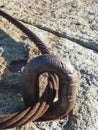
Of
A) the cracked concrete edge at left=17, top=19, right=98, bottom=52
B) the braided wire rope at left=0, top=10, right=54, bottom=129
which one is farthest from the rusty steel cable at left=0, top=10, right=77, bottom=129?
the cracked concrete edge at left=17, top=19, right=98, bottom=52

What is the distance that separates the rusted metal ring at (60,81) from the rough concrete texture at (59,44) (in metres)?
0.07

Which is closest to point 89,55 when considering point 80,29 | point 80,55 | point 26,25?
point 80,55

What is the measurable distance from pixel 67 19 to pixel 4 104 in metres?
0.80

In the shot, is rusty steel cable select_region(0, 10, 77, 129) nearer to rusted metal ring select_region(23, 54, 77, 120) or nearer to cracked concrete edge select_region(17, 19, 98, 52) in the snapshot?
rusted metal ring select_region(23, 54, 77, 120)

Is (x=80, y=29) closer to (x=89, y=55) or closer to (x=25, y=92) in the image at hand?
(x=89, y=55)

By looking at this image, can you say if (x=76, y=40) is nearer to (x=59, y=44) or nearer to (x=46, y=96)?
(x=59, y=44)

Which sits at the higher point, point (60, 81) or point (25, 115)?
point (60, 81)

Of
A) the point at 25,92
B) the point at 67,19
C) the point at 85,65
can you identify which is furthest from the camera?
the point at 67,19

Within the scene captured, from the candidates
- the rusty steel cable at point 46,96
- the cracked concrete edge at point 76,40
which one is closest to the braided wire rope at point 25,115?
the rusty steel cable at point 46,96

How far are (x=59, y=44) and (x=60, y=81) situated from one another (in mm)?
579

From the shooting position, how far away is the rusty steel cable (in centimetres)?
184

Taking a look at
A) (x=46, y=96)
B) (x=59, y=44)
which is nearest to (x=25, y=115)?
(x=46, y=96)

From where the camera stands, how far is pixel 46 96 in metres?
1.96

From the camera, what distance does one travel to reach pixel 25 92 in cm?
197
